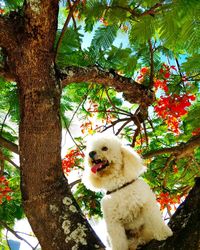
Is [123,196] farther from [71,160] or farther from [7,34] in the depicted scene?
[71,160]

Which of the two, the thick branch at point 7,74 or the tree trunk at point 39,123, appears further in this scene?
the thick branch at point 7,74

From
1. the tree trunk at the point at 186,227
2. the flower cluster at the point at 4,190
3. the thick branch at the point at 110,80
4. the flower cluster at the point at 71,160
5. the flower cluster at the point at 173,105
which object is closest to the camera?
the tree trunk at the point at 186,227

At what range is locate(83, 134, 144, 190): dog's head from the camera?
2934 millimetres

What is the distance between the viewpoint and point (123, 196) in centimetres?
286

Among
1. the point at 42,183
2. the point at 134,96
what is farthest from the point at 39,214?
the point at 134,96

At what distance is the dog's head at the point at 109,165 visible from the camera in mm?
2934

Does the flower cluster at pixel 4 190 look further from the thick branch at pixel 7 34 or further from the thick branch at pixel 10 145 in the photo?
the thick branch at pixel 7 34

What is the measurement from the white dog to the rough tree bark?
222mm

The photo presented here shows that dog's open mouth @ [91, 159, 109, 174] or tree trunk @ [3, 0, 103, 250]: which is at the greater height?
tree trunk @ [3, 0, 103, 250]

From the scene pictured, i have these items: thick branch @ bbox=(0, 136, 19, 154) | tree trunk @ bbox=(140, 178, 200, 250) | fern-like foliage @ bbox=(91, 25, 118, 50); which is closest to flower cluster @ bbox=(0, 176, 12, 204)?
thick branch @ bbox=(0, 136, 19, 154)

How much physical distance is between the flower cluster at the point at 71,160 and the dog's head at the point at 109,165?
300 centimetres

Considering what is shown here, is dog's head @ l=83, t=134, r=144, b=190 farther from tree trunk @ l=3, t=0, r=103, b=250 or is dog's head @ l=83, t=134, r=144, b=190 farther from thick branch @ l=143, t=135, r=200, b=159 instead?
thick branch @ l=143, t=135, r=200, b=159

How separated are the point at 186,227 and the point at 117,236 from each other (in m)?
0.69

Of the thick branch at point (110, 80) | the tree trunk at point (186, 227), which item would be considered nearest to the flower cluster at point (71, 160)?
the thick branch at point (110, 80)
